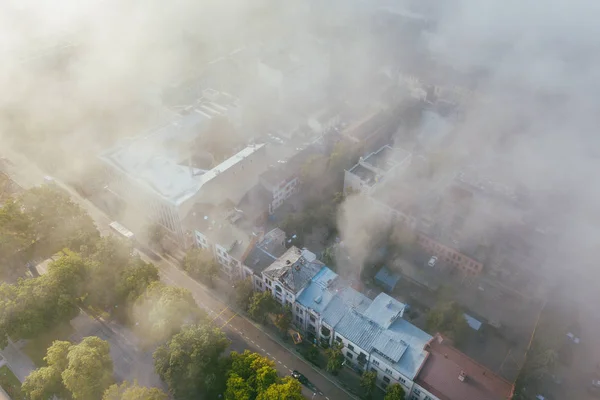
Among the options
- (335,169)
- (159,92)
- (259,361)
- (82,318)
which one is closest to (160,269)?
(82,318)

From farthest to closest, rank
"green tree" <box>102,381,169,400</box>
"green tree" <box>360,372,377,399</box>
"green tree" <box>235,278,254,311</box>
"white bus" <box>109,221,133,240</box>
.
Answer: "white bus" <box>109,221,133,240</box> → "green tree" <box>235,278,254,311</box> → "green tree" <box>360,372,377,399</box> → "green tree" <box>102,381,169,400</box>

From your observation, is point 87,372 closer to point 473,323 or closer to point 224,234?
point 224,234

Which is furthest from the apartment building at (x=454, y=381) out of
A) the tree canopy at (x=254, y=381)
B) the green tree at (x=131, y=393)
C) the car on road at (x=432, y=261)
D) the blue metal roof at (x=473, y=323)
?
the green tree at (x=131, y=393)

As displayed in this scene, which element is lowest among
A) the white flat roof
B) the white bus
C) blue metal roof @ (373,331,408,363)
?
the white bus

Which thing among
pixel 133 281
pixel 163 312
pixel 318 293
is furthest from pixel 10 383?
pixel 318 293

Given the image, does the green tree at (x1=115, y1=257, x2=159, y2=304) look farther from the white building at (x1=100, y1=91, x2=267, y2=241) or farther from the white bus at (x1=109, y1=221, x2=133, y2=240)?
the white bus at (x1=109, y1=221, x2=133, y2=240)

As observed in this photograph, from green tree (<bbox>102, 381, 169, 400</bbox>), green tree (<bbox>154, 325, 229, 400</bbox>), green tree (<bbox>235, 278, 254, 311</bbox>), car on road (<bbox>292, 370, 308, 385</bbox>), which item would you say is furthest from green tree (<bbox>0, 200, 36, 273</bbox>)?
car on road (<bbox>292, 370, 308, 385</bbox>)

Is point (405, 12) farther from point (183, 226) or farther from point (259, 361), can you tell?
point (259, 361)

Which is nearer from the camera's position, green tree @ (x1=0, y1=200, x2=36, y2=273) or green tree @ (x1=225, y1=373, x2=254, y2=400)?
green tree @ (x1=225, y1=373, x2=254, y2=400)
